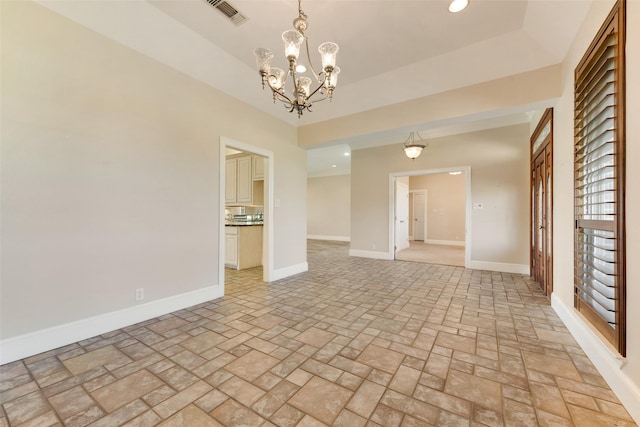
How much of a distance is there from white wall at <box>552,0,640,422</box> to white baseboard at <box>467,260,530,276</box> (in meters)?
2.18

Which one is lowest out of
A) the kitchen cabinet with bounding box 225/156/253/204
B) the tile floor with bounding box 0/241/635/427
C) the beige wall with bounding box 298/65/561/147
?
the tile floor with bounding box 0/241/635/427

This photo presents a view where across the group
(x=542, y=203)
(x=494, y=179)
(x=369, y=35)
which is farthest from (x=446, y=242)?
(x=369, y=35)

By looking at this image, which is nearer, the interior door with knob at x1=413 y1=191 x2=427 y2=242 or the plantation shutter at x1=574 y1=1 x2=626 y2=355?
the plantation shutter at x1=574 y1=1 x2=626 y2=355

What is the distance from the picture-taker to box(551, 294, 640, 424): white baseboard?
144 centimetres

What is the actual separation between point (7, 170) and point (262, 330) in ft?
7.90

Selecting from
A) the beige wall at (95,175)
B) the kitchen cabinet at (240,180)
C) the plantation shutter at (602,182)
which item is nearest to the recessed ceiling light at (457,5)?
the plantation shutter at (602,182)

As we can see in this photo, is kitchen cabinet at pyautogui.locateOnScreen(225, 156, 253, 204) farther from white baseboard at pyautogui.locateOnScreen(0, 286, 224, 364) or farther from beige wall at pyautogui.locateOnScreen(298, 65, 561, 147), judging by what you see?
white baseboard at pyautogui.locateOnScreen(0, 286, 224, 364)

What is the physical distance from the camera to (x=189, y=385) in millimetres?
1688

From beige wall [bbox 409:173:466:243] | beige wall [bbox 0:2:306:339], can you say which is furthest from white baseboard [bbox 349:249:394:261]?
beige wall [bbox 409:173:466:243]

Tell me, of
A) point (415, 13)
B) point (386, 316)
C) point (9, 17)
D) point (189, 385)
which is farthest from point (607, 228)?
point (9, 17)

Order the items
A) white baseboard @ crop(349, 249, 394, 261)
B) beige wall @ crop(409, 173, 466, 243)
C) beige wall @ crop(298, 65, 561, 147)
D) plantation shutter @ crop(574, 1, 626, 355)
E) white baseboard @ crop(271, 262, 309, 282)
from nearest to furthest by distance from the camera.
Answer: plantation shutter @ crop(574, 1, 626, 355)
beige wall @ crop(298, 65, 561, 147)
white baseboard @ crop(271, 262, 309, 282)
white baseboard @ crop(349, 249, 394, 261)
beige wall @ crop(409, 173, 466, 243)

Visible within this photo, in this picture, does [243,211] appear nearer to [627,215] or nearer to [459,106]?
[459,106]

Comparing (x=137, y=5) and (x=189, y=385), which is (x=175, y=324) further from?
(x=137, y=5)

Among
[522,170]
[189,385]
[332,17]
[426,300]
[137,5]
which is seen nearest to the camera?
[189,385]
